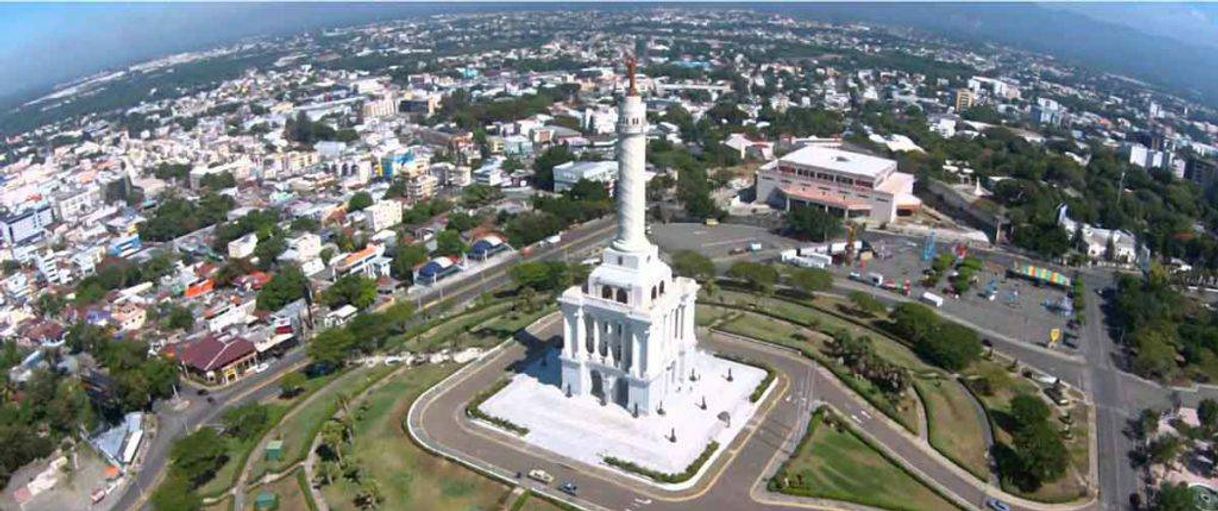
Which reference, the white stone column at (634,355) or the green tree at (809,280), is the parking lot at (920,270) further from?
the white stone column at (634,355)

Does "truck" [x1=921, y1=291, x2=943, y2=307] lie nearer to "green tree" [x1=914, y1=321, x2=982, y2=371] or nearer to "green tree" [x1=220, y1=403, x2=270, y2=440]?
"green tree" [x1=914, y1=321, x2=982, y2=371]

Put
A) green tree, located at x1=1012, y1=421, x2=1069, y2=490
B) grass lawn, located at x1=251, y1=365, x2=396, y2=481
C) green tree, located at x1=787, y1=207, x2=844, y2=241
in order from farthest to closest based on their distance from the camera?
green tree, located at x1=787, y1=207, x2=844, y2=241 → grass lawn, located at x1=251, y1=365, x2=396, y2=481 → green tree, located at x1=1012, y1=421, x2=1069, y2=490

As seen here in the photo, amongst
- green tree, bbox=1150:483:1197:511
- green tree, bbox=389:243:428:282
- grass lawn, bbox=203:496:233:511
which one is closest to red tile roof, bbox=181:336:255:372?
grass lawn, bbox=203:496:233:511

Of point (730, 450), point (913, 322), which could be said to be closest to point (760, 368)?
point (730, 450)

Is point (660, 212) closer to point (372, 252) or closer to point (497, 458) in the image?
point (372, 252)

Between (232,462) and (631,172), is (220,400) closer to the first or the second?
(232,462)

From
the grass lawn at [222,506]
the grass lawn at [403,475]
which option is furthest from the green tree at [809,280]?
the grass lawn at [222,506]
